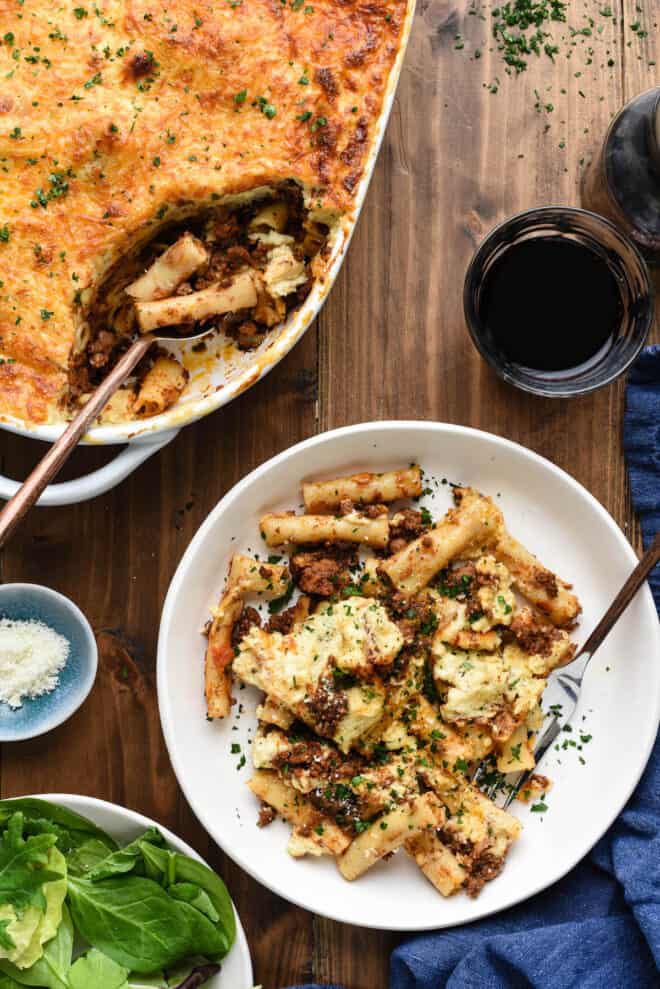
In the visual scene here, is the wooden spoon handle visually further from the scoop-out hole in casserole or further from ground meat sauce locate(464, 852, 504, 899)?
ground meat sauce locate(464, 852, 504, 899)

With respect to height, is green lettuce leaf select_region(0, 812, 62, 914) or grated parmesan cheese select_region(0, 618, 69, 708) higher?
grated parmesan cheese select_region(0, 618, 69, 708)

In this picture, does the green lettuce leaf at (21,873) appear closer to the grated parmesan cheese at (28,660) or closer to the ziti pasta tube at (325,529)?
the grated parmesan cheese at (28,660)

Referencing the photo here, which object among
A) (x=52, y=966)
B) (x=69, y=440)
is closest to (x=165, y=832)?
(x=52, y=966)

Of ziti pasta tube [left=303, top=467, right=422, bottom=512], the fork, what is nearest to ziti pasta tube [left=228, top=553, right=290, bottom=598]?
ziti pasta tube [left=303, top=467, right=422, bottom=512]

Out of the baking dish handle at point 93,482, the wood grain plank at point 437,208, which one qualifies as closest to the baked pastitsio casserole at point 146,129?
the baking dish handle at point 93,482

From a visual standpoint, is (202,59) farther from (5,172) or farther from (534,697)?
(534,697)
